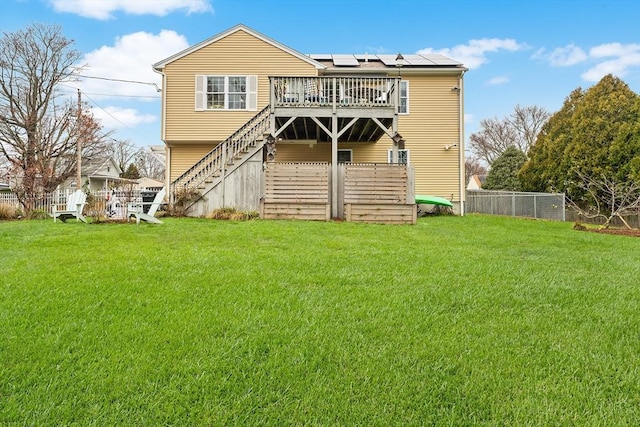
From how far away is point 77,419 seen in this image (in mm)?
1769

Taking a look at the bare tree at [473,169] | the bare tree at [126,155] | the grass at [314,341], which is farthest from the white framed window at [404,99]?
the bare tree at [126,155]

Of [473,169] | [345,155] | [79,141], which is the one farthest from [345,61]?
[473,169]

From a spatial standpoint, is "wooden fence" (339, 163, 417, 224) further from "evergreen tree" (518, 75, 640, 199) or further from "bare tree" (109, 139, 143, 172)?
"bare tree" (109, 139, 143, 172)

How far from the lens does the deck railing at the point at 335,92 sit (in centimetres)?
1107

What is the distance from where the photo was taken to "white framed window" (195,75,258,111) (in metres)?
13.9

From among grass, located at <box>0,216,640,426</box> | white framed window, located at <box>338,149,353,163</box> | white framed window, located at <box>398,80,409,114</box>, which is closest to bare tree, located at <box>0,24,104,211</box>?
white framed window, located at <box>338,149,353,163</box>

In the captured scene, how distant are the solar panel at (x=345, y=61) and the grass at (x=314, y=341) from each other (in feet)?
39.7

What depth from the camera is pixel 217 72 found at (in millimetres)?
14016

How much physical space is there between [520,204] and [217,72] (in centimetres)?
1445

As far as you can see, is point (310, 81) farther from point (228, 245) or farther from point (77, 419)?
point (77, 419)

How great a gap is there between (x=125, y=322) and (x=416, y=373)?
2.14 m

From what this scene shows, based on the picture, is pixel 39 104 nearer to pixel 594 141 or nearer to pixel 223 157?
pixel 223 157

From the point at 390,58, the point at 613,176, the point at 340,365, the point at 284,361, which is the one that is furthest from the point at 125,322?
the point at 613,176

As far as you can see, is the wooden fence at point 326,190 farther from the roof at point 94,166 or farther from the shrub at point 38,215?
the roof at point 94,166
